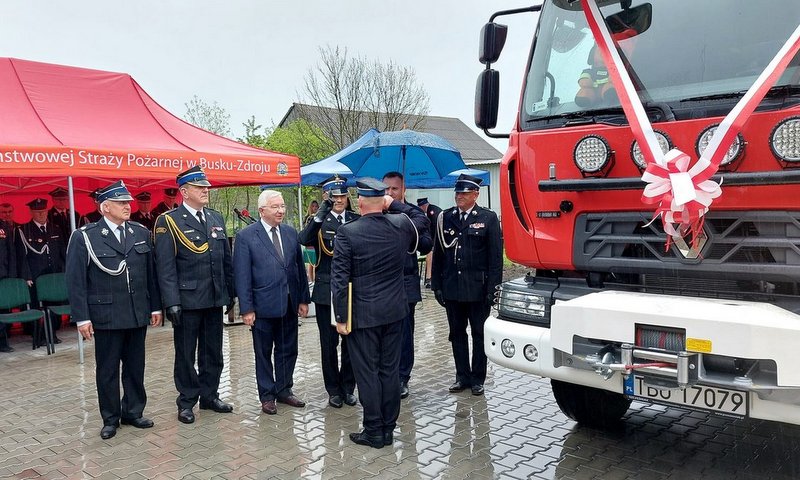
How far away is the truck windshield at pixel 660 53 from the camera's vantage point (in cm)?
325

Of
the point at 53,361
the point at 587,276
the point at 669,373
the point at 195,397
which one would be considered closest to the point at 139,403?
the point at 195,397

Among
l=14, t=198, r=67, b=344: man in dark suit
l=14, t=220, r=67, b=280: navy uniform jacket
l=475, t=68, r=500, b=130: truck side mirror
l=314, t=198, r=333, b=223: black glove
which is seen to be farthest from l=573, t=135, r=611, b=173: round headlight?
l=14, t=220, r=67, b=280: navy uniform jacket

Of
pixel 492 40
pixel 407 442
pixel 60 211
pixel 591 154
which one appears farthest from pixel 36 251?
pixel 591 154

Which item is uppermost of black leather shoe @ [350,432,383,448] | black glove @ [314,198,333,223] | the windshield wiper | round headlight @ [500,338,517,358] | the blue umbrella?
the blue umbrella

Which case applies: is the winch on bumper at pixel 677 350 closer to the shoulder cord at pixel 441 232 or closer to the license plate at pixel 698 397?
the license plate at pixel 698 397

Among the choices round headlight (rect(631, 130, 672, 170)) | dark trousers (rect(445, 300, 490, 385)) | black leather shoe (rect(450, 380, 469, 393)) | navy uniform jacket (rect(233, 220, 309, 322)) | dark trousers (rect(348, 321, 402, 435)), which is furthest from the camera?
black leather shoe (rect(450, 380, 469, 393))

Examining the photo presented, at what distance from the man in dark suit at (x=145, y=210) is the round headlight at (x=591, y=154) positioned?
362 inches

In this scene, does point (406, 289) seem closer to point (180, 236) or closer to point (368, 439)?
point (368, 439)

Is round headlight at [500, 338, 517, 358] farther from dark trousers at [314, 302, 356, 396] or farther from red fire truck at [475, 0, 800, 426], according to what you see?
dark trousers at [314, 302, 356, 396]

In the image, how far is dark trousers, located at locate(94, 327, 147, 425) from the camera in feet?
16.0

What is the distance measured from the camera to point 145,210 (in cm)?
1134

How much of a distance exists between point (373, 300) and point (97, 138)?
203 inches

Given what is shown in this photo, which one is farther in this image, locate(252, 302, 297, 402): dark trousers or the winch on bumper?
locate(252, 302, 297, 402): dark trousers

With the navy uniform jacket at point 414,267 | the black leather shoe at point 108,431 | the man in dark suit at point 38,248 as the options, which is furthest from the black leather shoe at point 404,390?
the man in dark suit at point 38,248
